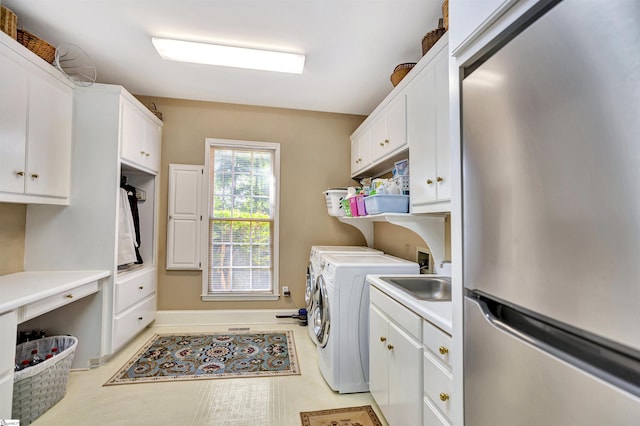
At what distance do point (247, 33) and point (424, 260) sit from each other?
2.28 metres

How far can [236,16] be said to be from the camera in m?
2.00

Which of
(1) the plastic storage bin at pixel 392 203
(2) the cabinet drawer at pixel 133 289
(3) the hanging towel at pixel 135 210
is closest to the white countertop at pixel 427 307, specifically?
(1) the plastic storage bin at pixel 392 203

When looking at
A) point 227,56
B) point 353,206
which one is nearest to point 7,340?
point 227,56

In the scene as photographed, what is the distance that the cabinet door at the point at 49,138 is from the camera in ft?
6.61

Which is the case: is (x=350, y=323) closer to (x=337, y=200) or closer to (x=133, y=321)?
(x=337, y=200)

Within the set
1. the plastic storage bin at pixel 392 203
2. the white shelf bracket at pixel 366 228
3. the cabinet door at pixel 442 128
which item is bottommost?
the white shelf bracket at pixel 366 228

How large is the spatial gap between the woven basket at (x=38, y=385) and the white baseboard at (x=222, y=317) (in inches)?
49.0

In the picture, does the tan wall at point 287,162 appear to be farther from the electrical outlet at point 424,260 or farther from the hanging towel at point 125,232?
the electrical outlet at point 424,260

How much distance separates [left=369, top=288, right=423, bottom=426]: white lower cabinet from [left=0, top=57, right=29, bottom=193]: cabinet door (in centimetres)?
248

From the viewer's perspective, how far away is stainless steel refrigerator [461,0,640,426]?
17.3 inches

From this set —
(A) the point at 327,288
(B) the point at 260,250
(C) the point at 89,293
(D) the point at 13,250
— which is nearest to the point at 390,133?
(A) the point at 327,288

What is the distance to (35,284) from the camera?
76.2 inches

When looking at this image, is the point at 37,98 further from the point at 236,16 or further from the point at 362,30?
the point at 362,30

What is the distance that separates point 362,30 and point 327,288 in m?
1.96
